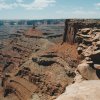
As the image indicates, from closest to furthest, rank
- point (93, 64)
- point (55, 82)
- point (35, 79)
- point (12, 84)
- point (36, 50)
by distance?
point (93, 64)
point (55, 82)
point (35, 79)
point (12, 84)
point (36, 50)

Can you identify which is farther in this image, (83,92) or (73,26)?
(73,26)

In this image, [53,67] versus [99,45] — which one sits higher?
[99,45]

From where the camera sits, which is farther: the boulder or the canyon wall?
the canyon wall

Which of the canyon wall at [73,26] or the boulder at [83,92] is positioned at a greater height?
the boulder at [83,92]

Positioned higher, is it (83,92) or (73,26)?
(83,92)

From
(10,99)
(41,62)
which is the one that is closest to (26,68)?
(41,62)

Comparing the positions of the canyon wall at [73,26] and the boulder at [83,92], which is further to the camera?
the canyon wall at [73,26]

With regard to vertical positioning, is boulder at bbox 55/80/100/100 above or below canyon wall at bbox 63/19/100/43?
above

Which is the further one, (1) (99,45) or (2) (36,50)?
(2) (36,50)

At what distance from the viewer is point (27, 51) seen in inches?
4008

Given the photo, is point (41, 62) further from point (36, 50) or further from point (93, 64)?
point (93, 64)

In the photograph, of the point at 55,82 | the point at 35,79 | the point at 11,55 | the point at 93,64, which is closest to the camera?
the point at 93,64

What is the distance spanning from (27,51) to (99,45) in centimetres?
8240

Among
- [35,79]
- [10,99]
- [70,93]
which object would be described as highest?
[70,93]
